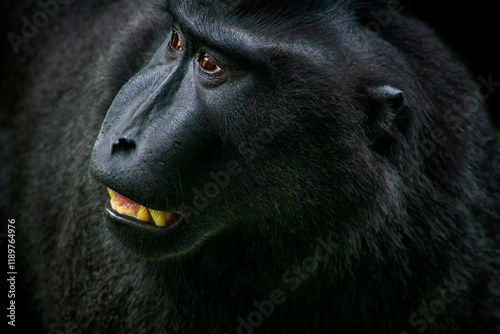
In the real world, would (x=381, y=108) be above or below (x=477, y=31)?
above

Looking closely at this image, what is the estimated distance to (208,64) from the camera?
3428mm

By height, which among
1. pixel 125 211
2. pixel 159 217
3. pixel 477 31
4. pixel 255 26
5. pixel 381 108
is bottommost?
pixel 477 31

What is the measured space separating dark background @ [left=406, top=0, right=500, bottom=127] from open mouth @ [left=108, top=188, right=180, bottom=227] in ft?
13.1

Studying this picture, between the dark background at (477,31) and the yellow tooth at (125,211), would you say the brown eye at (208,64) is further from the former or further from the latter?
the dark background at (477,31)

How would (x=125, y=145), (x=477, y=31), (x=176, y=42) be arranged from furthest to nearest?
(x=477, y=31) → (x=176, y=42) → (x=125, y=145)

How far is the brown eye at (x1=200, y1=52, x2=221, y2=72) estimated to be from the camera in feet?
11.2

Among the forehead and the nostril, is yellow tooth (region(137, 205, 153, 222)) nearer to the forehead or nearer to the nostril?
the nostril

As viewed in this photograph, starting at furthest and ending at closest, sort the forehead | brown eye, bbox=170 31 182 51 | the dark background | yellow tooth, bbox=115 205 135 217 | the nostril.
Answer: the dark background < brown eye, bbox=170 31 182 51 < yellow tooth, bbox=115 205 135 217 < the forehead < the nostril

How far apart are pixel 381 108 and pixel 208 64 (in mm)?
908

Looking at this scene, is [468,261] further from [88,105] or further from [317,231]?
[88,105]

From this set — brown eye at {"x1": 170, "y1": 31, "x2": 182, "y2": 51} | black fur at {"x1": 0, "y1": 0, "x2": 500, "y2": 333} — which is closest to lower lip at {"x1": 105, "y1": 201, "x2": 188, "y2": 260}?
black fur at {"x1": 0, "y1": 0, "x2": 500, "y2": 333}

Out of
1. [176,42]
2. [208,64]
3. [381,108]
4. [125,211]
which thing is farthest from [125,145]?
[381,108]

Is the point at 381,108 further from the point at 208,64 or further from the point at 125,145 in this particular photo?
the point at 125,145

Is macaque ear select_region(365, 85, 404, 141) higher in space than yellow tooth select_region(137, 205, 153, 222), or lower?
lower
